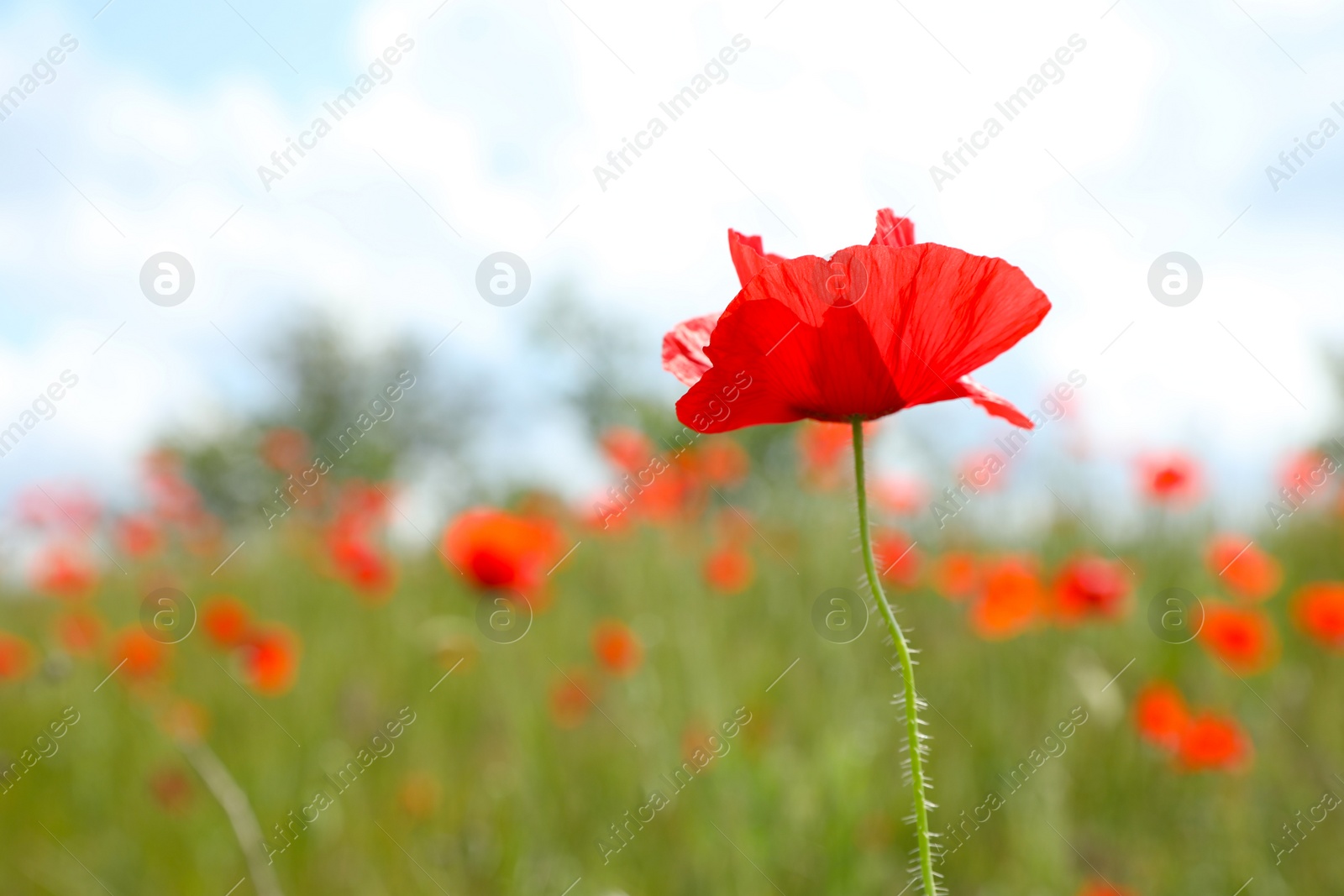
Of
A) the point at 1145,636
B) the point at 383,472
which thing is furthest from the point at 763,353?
the point at 383,472

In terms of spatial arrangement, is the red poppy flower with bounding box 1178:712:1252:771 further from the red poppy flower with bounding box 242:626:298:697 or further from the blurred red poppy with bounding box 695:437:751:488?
the red poppy flower with bounding box 242:626:298:697

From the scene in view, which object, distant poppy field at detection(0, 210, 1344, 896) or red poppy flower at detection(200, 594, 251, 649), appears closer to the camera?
distant poppy field at detection(0, 210, 1344, 896)

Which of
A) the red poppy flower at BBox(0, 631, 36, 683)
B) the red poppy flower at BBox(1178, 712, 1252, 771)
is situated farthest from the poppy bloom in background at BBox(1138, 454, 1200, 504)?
the red poppy flower at BBox(0, 631, 36, 683)

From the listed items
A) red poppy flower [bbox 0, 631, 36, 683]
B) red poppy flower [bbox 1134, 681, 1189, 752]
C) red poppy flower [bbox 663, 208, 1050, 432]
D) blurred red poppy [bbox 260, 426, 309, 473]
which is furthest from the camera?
blurred red poppy [bbox 260, 426, 309, 473]

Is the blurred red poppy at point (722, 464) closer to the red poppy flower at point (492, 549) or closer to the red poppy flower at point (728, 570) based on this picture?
the red poppy flower at point (728, 570)

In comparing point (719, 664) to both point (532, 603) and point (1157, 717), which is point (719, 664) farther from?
point (1157, 717)
